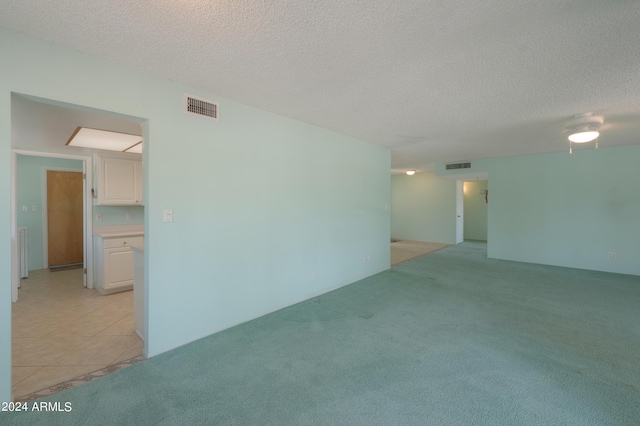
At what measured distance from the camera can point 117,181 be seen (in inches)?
174

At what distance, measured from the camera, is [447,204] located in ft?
Answer: 28.7

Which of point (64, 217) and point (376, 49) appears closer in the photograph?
point (376, 49)

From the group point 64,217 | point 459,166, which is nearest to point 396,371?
point 459,166

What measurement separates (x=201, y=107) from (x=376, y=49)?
1751mm

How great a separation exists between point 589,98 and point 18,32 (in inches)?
195

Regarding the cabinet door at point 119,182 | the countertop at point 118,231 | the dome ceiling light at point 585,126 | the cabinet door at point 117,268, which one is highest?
the dome ceiling light at point 585,126

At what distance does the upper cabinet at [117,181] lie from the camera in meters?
4.26

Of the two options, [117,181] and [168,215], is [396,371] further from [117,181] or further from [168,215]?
[117,181]

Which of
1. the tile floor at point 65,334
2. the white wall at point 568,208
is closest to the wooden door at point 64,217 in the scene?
the tile floor at point 65,334

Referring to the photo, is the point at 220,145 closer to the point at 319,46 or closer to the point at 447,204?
the point at 319,46

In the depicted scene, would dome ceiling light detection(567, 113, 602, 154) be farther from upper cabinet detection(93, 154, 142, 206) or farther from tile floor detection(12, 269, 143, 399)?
upper cabinet detection(93, 154, 142, 206)

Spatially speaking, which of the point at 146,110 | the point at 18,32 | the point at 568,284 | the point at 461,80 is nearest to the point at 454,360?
the point at 461,80

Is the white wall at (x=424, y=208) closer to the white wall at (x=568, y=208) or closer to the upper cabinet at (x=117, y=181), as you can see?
the white wall at (x=568, y=208)

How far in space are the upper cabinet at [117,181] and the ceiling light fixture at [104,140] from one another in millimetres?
214
